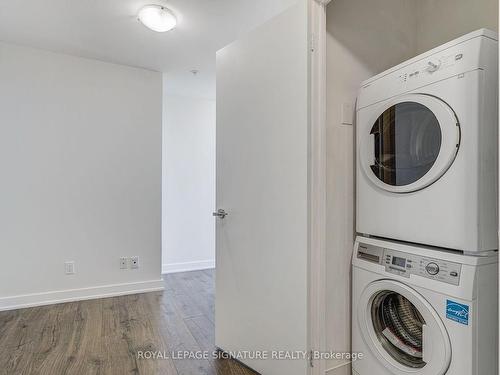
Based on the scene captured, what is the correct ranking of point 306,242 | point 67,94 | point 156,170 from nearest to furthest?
point 306,242 < point 67,94 < point 156,170

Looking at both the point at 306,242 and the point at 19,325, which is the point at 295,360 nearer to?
the point at 306,242

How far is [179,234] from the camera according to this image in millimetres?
4191

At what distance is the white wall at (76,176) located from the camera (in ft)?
9.18

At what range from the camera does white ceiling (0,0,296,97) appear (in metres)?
2.15

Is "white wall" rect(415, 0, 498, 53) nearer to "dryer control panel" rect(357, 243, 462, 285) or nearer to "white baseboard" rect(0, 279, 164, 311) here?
"dryer control panel" rect(357, 243, 462, 285)

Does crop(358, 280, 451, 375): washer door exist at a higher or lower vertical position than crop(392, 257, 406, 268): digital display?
lower

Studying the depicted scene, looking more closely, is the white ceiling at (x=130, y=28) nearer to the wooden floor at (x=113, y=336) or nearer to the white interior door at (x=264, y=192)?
the white interior door at (x=264, y=192)

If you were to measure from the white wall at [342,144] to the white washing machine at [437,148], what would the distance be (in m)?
0.12

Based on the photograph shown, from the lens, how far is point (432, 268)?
1302 millimetres

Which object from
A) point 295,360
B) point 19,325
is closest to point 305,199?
point 295,360

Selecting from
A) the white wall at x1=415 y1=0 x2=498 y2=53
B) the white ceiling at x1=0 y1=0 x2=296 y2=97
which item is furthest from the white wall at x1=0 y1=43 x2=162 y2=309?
the white wall at x1=415 y1=0 x2=498 y2=53

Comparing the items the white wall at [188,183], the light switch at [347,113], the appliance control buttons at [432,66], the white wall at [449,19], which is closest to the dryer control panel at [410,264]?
the light switch at [347,113]

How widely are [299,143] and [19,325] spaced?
2554mm

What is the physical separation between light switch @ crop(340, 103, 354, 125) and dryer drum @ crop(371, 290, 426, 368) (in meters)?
0.89
